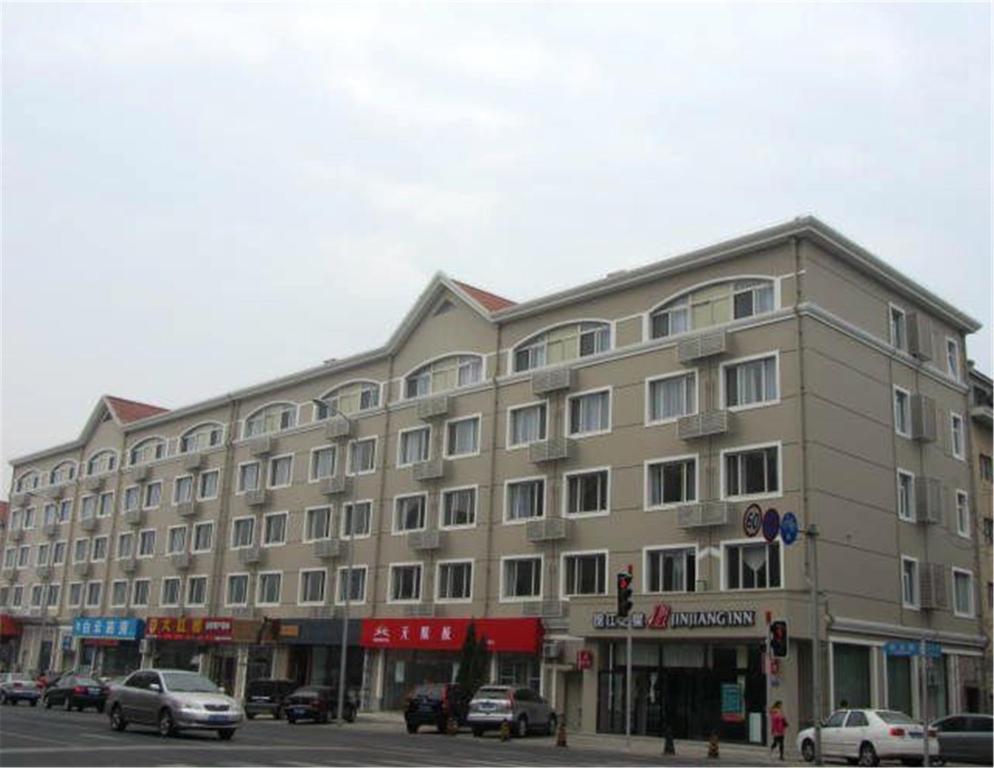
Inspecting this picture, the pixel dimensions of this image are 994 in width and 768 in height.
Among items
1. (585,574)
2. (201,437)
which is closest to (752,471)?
(585,574)

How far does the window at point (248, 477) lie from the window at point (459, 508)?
52.7ft

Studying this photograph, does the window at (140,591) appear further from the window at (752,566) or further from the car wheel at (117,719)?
the window at (752,566)

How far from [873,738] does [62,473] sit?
6893cm

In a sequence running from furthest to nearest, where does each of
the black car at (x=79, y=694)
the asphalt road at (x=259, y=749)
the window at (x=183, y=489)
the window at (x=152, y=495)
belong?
the window at (x=152, y=495)
the window at (x=183, y=489)
the black car at (x=79, y=694)
the asphalt road at (x=259, y=749)

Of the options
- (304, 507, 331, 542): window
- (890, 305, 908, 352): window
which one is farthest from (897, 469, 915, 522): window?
(304, 507, 331, 542): window

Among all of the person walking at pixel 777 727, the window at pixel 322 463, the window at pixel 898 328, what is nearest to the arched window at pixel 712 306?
the window at pixel 898 328

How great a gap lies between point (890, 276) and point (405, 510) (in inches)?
923

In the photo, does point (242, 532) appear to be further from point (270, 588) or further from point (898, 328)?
point (898, 328)

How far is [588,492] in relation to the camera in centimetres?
4294

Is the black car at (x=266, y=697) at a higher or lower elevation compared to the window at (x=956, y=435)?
lower

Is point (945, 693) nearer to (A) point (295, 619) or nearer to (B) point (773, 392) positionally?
(B) point (773, 392)

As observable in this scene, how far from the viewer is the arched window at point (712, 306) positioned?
3906 cm

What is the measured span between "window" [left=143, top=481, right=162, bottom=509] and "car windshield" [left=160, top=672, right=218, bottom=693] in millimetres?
44212

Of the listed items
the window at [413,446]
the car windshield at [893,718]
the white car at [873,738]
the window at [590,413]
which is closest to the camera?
the white car at [873,738]
